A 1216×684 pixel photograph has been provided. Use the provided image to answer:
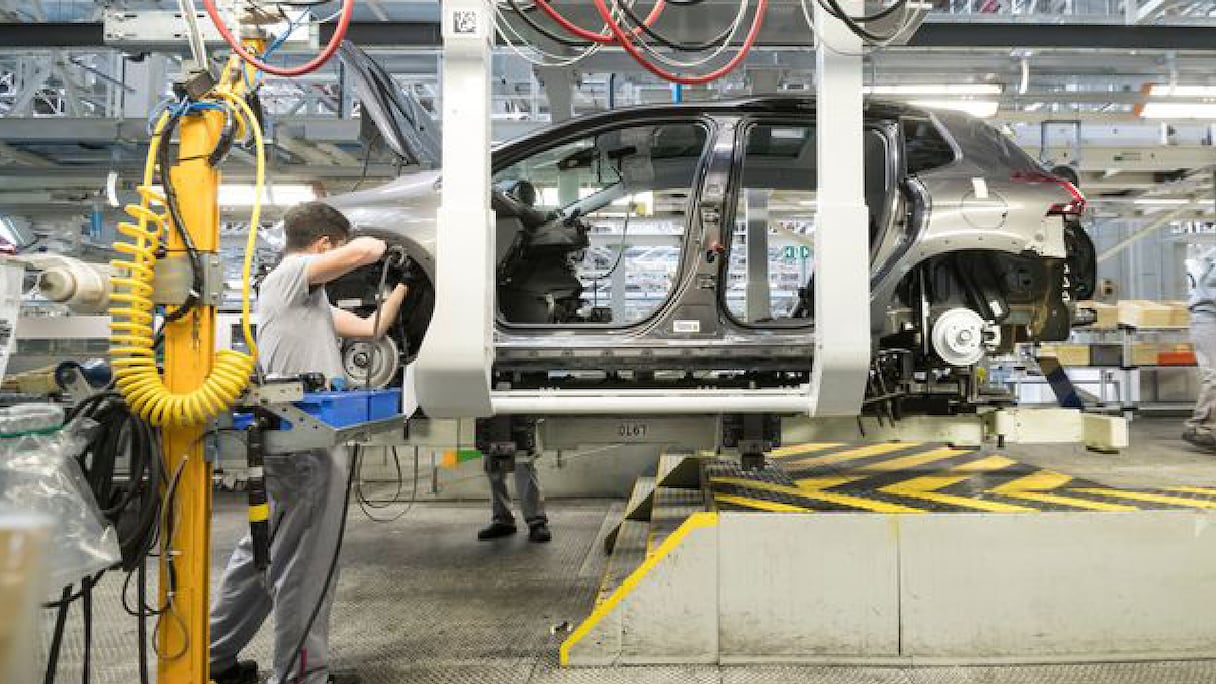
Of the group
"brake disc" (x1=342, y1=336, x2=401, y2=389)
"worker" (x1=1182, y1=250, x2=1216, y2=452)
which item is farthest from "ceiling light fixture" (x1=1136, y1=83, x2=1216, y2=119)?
"brake disc" (x1=342, y1=336, x2=401, y2=389)

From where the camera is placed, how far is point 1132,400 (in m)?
8.27

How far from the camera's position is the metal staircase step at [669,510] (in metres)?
2.78

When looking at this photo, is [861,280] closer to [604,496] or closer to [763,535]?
[763,535]

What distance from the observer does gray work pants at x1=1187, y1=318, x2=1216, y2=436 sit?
6.14m

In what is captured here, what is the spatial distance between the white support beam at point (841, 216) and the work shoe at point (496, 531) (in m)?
2.55

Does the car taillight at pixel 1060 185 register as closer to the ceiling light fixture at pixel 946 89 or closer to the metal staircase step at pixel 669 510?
the ceiling light fixture at pixel 946 89

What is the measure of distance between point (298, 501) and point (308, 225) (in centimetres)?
92

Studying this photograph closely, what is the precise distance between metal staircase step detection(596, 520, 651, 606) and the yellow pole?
4.35ft

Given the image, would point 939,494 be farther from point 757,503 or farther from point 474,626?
point 474,626

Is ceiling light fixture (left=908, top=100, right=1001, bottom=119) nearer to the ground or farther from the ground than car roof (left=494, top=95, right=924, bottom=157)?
farther from the ground

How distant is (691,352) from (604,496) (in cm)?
271

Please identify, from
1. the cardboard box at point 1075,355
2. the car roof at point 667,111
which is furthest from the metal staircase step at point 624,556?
the cardboard box at point 1075,355

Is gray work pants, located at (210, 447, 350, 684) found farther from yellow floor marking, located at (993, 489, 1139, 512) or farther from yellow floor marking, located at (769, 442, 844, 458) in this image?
yellow floor marking, located at (769, 442, 844, 458)

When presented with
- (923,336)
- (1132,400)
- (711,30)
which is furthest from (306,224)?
(1132,400)
